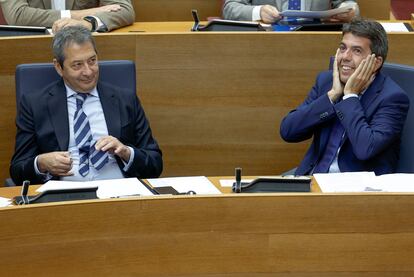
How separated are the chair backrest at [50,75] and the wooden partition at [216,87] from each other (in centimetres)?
45

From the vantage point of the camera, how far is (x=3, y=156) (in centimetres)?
501

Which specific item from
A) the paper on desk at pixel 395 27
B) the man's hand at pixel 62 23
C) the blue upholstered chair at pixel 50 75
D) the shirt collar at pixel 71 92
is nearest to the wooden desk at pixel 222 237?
the shirt collar at pixel 71 92

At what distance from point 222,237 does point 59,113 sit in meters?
1.40

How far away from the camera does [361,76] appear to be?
163 inches

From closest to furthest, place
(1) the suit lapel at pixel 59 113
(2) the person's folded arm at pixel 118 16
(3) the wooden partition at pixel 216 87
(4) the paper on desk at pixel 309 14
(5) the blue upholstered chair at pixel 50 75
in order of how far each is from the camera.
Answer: (1) the suit lapel at pixel 59 113 → (5) the blue upholstered chair at pixel 50 75 → (3) the wooden partition at pixel 216 87 → (4) the paper on desk at pixel 309 14 → (2) the person's folded arm at pixel 118 16

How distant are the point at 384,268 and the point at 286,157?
2120 mm

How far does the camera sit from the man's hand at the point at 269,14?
5.61 metres

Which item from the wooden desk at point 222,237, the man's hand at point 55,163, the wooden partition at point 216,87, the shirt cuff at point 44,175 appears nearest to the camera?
the wooden desk at point 222,237

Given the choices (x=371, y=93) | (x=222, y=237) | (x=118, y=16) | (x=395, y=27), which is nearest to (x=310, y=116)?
(x=371, y=93)

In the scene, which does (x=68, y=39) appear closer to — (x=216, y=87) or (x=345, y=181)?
(x=216, y=87)

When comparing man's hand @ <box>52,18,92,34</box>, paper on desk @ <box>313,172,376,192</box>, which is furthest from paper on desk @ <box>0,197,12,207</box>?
man's hand @ <box>52,18,92,34</box>

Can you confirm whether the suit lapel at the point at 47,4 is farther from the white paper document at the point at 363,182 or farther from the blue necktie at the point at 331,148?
the white paper document at the point at 363,182

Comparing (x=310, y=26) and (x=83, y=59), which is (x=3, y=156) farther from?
(x=310, y=26)

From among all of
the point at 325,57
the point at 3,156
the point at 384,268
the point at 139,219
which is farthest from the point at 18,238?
the point at 325,57
